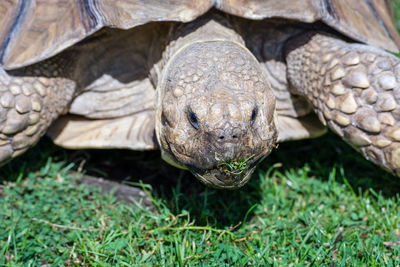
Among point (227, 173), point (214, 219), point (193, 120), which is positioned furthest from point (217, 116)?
point (214, 219)

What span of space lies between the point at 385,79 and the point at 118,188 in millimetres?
1680

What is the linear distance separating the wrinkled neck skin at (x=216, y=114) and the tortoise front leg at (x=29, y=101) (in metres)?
0.76

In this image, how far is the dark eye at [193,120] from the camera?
196 centimetres

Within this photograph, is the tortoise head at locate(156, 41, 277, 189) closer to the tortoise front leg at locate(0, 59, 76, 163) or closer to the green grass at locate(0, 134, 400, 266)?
the green grass at locate(0, 134, 400, 266)

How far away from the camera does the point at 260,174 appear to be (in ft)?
9.75

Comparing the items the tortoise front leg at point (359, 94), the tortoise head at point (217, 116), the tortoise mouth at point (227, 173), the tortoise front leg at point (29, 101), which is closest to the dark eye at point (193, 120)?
the tortoise head at point (217, 116)

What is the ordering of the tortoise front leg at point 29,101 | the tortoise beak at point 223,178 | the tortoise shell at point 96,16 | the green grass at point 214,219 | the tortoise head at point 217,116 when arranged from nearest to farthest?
the tortoise head at point 217,116 < the tortoise beak at point 223,178 < the green grass at point 214,219 < the tortoise shell at point 96,16 < the tortoise front leg at point 29,101

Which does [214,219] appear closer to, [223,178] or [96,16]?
[223,178]

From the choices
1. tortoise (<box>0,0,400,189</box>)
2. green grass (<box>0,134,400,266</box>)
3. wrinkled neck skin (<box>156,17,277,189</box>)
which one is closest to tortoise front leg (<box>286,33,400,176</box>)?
tortoise (<box>0,0,400,189</box>)

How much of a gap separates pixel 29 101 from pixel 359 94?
1.81 metres

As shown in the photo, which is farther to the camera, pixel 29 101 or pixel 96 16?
pixel 29 101

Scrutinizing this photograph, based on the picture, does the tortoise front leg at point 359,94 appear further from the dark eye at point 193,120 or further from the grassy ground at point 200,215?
the dark eye at point 193,120

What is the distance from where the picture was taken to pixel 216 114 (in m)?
1.89

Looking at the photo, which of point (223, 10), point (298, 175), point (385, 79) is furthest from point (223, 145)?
point (298, 175)
